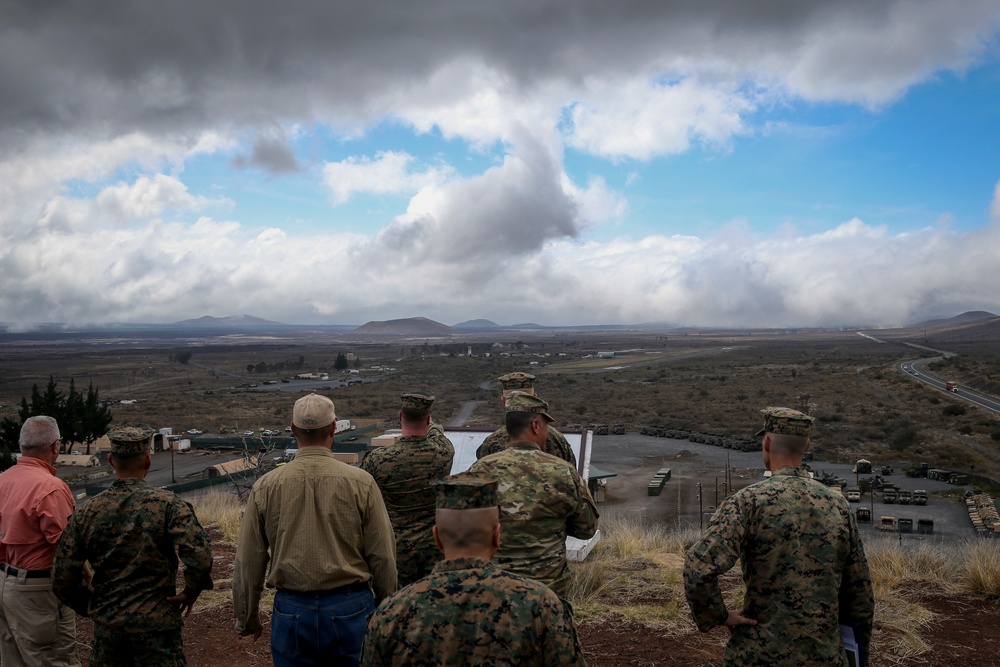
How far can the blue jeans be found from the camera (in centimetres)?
355

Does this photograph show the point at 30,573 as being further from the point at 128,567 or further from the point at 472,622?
the point at 472,622

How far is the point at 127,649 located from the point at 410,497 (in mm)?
1784

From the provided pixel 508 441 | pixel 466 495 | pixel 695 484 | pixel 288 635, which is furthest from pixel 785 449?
pixel 695 484

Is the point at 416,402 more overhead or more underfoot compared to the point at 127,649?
more overhead

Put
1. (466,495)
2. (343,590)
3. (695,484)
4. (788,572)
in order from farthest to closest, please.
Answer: (695,484)
(343,590)
(788,572)
(466,495)

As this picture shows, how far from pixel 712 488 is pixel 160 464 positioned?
2709 cm

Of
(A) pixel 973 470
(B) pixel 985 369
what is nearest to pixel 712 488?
(A) pixel 973 470

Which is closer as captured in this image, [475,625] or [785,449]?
[475,625]

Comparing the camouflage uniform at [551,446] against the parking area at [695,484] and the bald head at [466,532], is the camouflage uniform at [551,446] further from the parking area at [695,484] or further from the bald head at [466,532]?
the parking area at [695,484]

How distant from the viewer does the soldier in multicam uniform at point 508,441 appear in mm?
4535

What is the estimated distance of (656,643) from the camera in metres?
6.02

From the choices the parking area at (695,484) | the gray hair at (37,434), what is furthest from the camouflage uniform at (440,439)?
the parking area at (695,484)

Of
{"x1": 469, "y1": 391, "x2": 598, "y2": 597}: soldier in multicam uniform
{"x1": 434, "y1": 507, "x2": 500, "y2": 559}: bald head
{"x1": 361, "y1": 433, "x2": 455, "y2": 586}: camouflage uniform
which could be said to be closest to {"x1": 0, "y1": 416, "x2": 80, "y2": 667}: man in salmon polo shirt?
{"x1": 361, "y1": 433, "x2": 455, "y2": 586}: camouflage uniform

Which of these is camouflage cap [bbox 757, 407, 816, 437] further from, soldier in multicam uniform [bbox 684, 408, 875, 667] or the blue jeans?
the blue jeans
